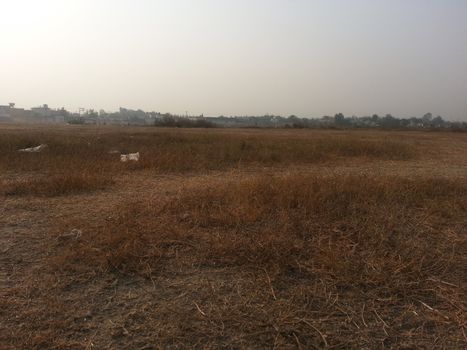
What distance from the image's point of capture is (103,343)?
2576 mm

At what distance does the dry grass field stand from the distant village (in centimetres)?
4408

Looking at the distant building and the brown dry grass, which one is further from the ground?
the brown dry grass

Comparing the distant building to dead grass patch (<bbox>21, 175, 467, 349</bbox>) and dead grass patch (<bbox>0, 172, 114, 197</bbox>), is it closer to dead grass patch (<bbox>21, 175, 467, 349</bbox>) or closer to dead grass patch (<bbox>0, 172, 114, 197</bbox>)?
dead grass patch (<bbox>0, 172, 114, 197</bbox>)

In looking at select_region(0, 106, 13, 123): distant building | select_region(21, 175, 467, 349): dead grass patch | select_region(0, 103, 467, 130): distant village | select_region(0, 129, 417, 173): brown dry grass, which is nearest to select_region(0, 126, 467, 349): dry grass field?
select_region(21, 175, 467, 349): dead grass patch

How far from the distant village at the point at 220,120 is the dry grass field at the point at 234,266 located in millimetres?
44078

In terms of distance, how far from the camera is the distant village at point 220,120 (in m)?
54.5

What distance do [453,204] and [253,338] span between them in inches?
185

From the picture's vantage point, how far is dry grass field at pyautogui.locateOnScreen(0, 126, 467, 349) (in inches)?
107

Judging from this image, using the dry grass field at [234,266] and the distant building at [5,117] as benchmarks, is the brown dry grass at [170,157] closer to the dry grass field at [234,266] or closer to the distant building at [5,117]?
the dry grass field at [234,266]

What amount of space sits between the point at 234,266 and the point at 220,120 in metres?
82.6

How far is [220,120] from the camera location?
8531cm

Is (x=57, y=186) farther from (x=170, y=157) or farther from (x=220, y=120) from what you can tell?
(x=220, y=120)

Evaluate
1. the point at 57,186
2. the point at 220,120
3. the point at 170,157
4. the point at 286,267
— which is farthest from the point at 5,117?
the point at 286,267

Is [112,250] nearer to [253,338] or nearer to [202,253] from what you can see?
[202,253]
